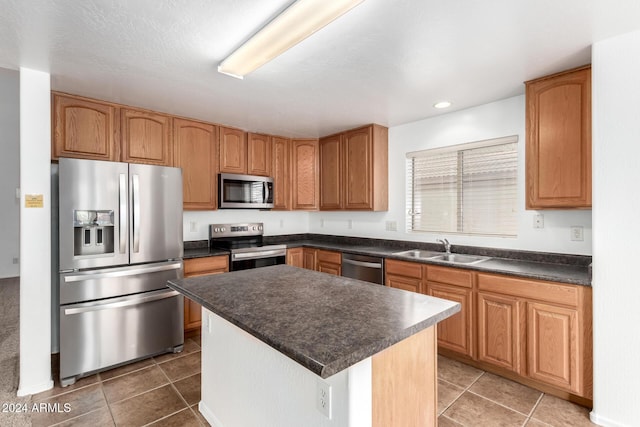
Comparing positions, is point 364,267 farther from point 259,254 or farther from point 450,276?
point 259,254

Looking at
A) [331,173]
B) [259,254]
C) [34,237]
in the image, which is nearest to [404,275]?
[259,254]

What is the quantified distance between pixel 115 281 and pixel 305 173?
8.62 feet

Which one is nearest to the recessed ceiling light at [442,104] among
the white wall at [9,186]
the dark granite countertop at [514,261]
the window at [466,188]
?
the window at [466,188]

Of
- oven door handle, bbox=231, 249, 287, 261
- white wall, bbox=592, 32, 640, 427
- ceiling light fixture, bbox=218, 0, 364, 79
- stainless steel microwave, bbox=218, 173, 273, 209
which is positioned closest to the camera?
ceiling light fixture, bbox=218, 0, 364, 79

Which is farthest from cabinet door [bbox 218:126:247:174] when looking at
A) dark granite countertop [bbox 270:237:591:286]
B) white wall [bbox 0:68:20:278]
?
white wall [bbox 0:68:20:278]

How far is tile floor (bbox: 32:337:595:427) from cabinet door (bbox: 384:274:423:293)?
0.67 meters

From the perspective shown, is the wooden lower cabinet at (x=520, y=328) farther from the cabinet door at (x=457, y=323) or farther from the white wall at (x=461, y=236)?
the white wall at (x=461, y=236)

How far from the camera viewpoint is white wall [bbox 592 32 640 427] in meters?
1.85

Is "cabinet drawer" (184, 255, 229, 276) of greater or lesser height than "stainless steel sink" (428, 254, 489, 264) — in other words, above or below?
below

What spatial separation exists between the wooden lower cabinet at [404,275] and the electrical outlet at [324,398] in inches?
77.0

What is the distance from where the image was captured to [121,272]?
265 cm

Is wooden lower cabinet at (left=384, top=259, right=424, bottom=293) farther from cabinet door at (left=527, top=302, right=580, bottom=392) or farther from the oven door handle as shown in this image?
the oven door handle

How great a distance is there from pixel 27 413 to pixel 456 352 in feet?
10.5

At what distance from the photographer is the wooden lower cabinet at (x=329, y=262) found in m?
3.71
